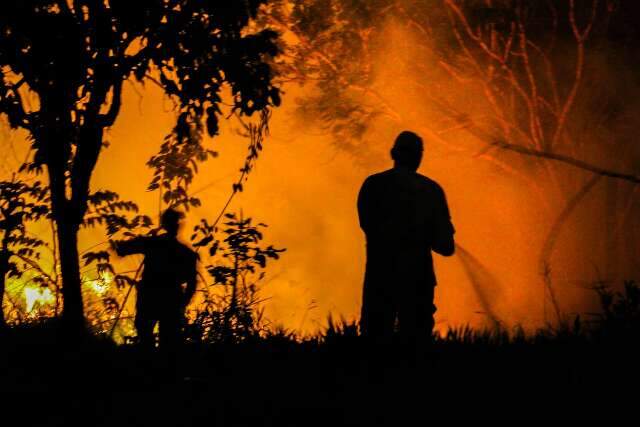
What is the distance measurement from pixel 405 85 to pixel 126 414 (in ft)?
44.2

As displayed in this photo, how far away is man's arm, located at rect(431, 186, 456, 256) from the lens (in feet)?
17.4

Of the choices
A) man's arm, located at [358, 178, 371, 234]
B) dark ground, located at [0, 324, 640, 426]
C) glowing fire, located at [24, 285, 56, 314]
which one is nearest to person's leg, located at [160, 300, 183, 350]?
dark ground, located at [0, 324, 640, 426]

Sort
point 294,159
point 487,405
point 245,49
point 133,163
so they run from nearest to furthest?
point 487,405 < point 245,49 < point 133,163 < point 294,159

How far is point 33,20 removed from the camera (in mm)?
5871

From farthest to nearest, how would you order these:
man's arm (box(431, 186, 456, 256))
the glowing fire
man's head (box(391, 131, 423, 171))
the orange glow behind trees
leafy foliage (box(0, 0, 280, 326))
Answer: the orange glow behind trees < the glowing fire < leafy foliage (box(0, 0, 280, 326)) < man's head (box(391, 131, 423, 171)) < man's arm (box(431, 186, 456, 256))

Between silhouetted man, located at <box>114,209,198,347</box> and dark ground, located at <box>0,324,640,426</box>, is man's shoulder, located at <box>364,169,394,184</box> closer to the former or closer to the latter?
dark ground, located at <box>0,324,640,426</box>

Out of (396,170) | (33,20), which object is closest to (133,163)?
(33,20)

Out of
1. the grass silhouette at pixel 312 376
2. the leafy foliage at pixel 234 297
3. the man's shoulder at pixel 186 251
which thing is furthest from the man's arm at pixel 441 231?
the man's shoulder at pixel 186 251

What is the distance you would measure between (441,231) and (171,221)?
2.51 meters

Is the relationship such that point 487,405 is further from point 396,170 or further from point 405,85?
point 405,85

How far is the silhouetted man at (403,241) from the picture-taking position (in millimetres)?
5363

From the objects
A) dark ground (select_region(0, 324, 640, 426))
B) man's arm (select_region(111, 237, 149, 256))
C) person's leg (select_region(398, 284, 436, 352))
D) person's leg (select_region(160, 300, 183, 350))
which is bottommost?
dark ground (select_region(0, 324, 640, 426))

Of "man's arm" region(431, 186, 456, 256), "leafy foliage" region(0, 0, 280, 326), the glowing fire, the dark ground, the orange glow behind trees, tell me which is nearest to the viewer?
the dark ground

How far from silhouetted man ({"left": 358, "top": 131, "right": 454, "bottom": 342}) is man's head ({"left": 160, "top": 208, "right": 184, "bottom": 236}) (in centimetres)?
193
